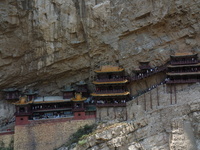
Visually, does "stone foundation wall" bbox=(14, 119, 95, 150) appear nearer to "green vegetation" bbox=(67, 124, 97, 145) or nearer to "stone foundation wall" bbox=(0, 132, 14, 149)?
"green vegetation" bbox=(67, 124, 97, 145)

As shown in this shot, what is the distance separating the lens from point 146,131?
2261cm

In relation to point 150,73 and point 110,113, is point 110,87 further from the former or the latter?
point 150,73

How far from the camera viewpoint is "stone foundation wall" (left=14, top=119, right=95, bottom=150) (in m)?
23.8

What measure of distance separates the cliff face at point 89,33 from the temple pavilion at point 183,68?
1.02m

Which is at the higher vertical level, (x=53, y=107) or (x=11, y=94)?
(x=11, y=94)

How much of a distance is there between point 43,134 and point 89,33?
34.6ft

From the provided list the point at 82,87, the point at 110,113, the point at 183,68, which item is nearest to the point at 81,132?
the point at 110,113

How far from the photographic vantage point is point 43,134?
2402 cm

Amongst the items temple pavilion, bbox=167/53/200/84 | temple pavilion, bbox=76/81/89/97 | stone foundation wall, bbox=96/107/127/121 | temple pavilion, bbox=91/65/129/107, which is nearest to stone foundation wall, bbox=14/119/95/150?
stone foundation wall, bbox=96/107/127/121

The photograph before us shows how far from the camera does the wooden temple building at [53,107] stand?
24.9 meters

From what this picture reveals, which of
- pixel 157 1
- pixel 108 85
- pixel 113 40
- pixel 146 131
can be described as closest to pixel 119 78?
pixel 108 85

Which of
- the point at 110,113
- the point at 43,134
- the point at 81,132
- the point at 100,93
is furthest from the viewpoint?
the point at 100,93

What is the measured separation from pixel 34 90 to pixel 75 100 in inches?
262

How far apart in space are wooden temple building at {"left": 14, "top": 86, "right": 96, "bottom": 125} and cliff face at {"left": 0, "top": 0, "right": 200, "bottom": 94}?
9.64 ft
